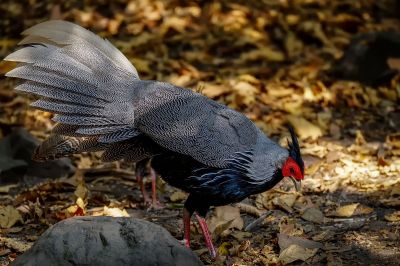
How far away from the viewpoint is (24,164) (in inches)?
233

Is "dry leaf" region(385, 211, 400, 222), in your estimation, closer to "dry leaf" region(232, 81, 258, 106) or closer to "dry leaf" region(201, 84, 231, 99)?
"dry leaf" region(232, 81, 258, 106)

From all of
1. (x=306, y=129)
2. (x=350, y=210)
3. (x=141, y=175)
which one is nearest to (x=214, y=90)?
(x=306, y=129)

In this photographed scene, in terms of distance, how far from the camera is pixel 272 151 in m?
4.39

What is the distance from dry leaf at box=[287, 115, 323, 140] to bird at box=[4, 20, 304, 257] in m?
2.26

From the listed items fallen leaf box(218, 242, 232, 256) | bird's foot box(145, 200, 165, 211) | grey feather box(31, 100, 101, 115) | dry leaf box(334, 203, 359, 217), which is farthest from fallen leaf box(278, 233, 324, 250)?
grey feather box(31, 100, 101, 115)

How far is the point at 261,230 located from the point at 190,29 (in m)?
4.42

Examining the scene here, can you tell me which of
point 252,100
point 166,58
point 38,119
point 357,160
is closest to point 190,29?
point 166,58

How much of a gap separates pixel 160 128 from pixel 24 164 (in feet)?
6.50

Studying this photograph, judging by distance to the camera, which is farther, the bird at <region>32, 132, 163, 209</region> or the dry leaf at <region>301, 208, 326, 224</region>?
the dry leaf at <region>301, 208, 326, 224</region>

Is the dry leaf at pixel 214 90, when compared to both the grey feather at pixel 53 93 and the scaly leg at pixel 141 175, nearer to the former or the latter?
the scaly leg at pixel 141 175

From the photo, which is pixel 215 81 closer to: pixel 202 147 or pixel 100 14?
pixel 100 14

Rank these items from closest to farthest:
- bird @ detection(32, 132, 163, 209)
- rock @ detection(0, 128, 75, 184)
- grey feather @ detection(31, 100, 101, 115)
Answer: grey feather @ detection(31, 100, 101, 115) → bird @ detection(32, 132, 163, 209) → rock @ detection(0, 128, 75, 184)

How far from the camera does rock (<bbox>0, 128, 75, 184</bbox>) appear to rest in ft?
19.3

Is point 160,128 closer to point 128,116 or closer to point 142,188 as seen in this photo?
point 128,116
